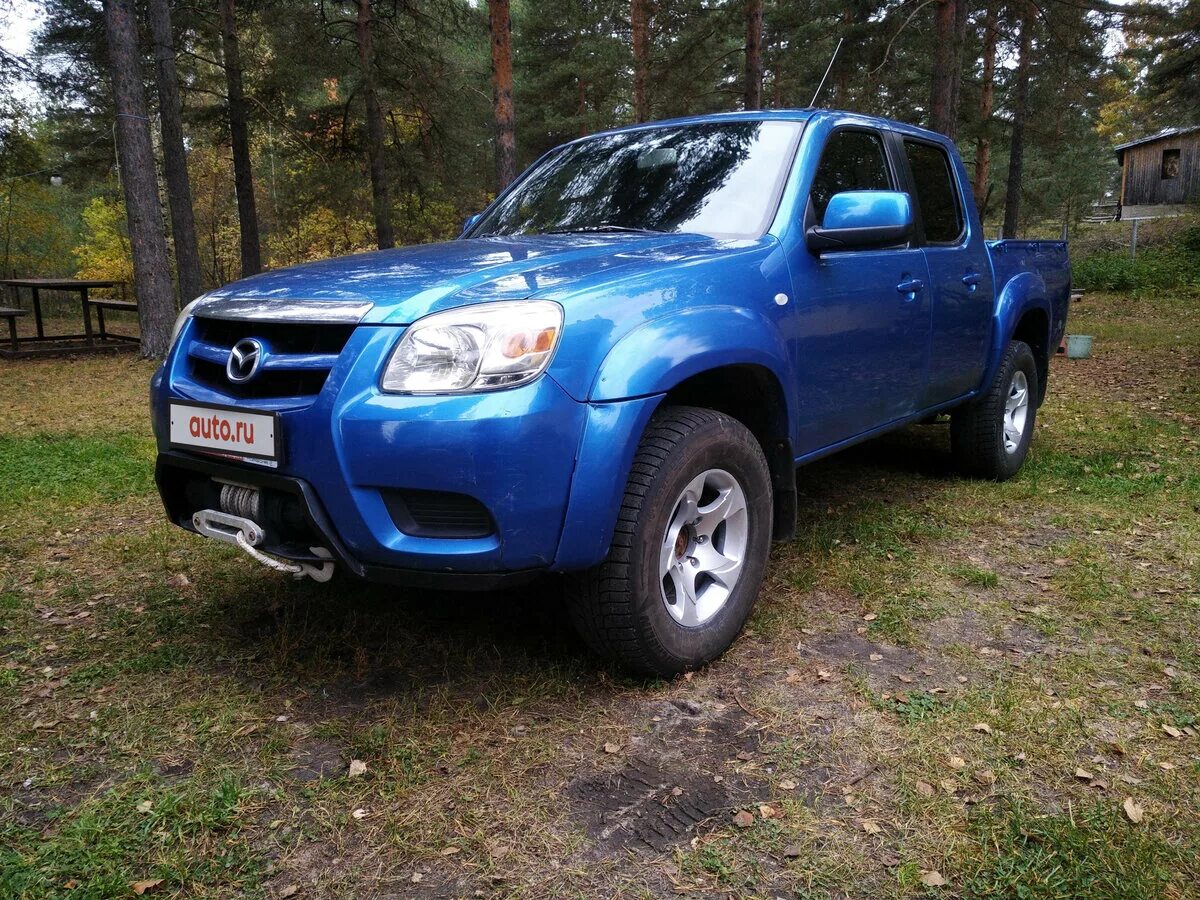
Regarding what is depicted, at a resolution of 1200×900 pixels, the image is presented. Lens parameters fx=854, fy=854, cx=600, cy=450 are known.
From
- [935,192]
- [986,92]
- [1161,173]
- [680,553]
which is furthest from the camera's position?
[1161,173]

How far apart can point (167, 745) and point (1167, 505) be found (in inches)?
186

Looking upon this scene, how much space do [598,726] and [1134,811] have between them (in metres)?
1.37

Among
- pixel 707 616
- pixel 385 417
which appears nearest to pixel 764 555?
pixel 707 616

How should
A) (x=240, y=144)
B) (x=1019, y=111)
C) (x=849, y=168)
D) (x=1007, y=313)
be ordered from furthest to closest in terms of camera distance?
1. (x=1019, y=111)
2. (x=240, y=144)
3. (x=1007, y=313)
4. (x=849, y=168)

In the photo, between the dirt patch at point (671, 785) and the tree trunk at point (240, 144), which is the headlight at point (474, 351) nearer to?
the dirt patch at point (671, 785)

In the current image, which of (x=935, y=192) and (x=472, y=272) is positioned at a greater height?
(x=935, y=192)

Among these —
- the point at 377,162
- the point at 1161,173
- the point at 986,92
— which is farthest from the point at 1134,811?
the point at 1161,173

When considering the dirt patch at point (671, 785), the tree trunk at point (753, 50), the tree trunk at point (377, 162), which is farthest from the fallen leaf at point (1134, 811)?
the tree trunk at point (377, 162)

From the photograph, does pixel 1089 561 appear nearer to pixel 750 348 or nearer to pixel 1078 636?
pixel 1078 636

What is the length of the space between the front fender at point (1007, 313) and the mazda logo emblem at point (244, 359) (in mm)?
3778

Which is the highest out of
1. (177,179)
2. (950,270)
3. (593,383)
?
(177,179)

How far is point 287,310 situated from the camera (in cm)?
240

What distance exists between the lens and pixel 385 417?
2.16m

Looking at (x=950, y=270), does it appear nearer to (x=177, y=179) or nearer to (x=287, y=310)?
(x=287, y=310)
